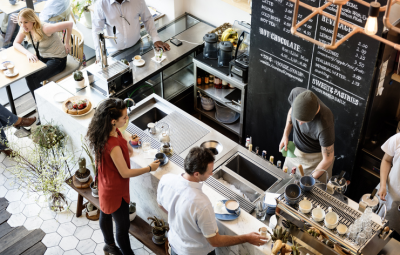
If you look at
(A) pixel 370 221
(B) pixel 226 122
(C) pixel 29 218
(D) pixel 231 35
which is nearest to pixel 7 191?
(C) pixel 29 218

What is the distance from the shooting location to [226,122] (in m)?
5.43

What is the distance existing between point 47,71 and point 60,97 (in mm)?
1223

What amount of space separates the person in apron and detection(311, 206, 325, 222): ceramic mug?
3.39 ft

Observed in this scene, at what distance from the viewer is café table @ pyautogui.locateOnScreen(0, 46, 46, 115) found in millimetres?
5241

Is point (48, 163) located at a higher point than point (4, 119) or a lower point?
higher

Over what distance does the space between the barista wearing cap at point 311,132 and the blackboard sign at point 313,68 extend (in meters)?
0.43

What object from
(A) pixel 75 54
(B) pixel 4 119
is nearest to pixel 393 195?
(A) pixel 75 54

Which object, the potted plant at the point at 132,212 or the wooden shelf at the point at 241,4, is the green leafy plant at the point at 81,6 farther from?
the potted plant at the point at 132,212

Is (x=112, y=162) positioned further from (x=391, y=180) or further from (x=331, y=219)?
(x=391, y=180)

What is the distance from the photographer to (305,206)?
2.97 metres

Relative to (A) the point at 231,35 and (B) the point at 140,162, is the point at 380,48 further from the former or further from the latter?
(B) the point at 140,162

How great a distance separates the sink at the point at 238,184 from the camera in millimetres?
3664

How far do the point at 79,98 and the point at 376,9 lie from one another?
10.7ft

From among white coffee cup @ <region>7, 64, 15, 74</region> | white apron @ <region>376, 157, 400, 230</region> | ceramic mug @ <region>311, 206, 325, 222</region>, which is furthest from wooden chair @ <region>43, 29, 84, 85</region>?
white apron @ <region>376, 157, 400, 230</region>
